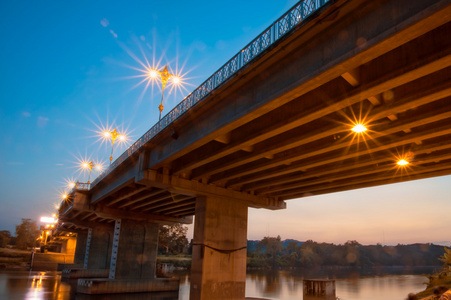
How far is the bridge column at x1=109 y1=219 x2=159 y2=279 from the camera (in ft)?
119

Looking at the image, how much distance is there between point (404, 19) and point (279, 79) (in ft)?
14.3

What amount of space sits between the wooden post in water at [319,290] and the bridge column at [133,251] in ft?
70.9

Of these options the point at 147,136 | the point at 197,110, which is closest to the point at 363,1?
the point at 197,110

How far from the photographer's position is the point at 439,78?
9375 mm

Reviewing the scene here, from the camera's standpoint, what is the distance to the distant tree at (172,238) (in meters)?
97.0

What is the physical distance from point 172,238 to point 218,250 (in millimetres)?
95135

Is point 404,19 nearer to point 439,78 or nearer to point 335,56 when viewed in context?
point 335,56

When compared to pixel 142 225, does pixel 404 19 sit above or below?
above

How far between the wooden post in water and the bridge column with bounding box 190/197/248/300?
4.38m

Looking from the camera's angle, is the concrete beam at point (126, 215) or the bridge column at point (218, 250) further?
the concrete beam at point (126, 215)

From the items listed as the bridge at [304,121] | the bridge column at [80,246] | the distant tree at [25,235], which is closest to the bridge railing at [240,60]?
the bridge at [304,121]

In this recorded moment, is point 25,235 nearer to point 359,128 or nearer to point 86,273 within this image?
point 86,273

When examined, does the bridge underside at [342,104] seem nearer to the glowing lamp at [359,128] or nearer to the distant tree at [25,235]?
the glowing lamp at [359,128]

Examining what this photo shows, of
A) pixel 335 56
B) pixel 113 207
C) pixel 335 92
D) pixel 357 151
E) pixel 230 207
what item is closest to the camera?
pixel 335 56
